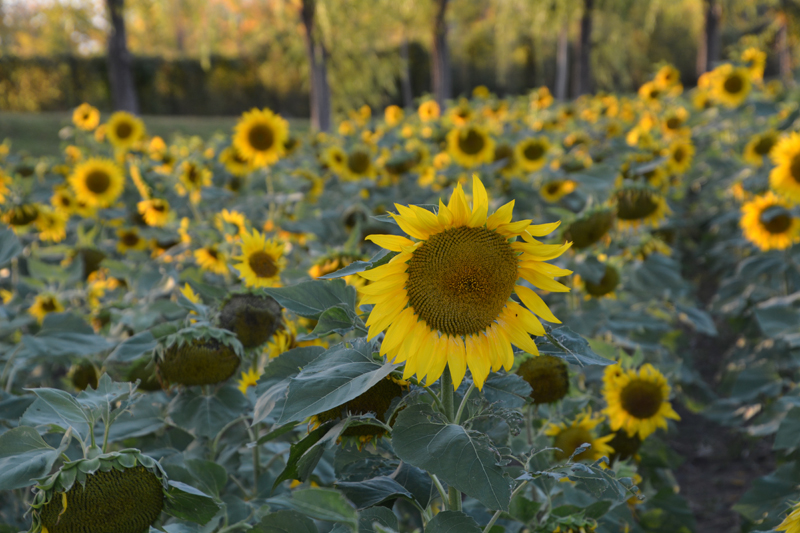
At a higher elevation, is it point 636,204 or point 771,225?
point 636,204

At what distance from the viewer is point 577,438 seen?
1637 millimetres

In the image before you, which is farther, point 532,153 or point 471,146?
point 532,153

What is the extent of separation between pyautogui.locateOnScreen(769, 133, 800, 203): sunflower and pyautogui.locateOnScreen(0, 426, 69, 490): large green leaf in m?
2.79

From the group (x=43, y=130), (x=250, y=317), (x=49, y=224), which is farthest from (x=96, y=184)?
(x=43, y=130)

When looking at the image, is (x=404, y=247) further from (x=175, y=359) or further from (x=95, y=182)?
(x=95, y=182)

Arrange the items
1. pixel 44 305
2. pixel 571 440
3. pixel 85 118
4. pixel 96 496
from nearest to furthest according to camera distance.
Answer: pixel 96 496 → pixel 571 440 → pixel 44 305 → pixel 85 118

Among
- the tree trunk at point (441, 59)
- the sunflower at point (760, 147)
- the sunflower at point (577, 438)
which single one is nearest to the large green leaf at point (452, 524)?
the sunflower at point (577, 438)

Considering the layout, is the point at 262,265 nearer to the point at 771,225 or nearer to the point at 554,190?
the point at 554,190

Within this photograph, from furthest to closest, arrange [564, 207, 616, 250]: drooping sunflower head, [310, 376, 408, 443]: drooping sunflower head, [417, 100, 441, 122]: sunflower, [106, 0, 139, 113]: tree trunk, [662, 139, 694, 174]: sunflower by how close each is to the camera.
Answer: [106, 0, 139, 113]: tree trunk < [417, 100, 441, 122]: sunflower < [662, 139, 694, 174]: sunflower < [564, 207, 616, 250]: drooping sunflower head < [310, 376, 408, 443]: drooping sunflower head

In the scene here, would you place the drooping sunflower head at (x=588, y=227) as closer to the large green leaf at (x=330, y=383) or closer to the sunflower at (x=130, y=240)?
the large green leaf at (x=330, y=383)

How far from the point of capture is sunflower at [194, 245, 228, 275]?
2367 mm

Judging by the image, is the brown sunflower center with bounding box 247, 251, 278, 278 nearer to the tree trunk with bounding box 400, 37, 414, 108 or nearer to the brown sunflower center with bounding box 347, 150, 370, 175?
the brown sunflower center with bounding box 347, 150, 370, 175

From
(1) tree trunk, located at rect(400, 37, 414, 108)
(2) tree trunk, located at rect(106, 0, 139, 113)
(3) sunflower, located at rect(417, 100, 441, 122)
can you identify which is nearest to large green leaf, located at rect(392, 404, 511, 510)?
(3) sunflower, located at rect(417, 100, 441, 122)

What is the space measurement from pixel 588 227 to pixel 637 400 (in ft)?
2.03
